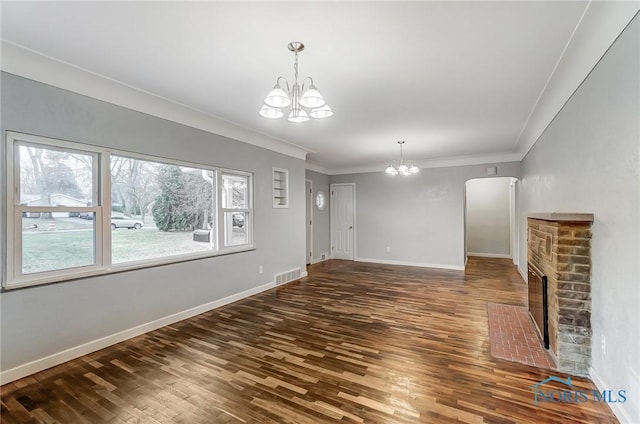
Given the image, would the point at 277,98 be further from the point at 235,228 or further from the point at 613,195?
the point at 235,228

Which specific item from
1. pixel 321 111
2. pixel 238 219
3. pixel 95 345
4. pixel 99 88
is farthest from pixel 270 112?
pixel 95 345

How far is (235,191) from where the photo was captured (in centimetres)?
461

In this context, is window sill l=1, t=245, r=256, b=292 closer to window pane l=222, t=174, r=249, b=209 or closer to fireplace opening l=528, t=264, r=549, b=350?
window pane l=222, t=174, r=249, b=209

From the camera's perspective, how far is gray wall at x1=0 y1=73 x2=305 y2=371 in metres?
2.38

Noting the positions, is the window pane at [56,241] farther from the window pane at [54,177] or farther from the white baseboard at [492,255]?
the white baseboard at [492,255]

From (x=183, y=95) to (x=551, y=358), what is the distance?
4.60 m

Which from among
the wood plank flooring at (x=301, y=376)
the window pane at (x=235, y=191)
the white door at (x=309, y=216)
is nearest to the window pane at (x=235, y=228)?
the window pane at (x=235, y=191)

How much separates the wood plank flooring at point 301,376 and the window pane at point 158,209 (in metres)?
1.00

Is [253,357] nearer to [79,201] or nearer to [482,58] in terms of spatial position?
[79,201]

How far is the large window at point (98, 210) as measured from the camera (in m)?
2.43

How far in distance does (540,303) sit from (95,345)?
4.58 m

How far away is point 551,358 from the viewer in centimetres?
259


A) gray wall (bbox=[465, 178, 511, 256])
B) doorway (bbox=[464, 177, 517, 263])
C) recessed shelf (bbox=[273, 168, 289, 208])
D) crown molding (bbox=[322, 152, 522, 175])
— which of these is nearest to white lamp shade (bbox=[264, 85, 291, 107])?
recessed shelf (bbox=[273, 168, 289, 208])

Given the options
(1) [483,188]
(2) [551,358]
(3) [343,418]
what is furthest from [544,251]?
(1) [483,188]
